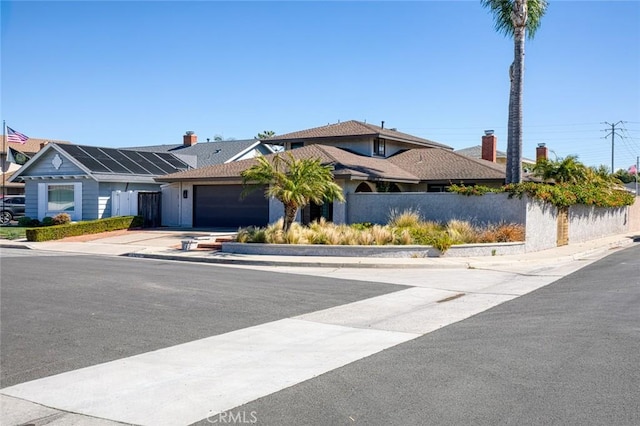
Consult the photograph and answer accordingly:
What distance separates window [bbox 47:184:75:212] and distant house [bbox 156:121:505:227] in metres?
5.64

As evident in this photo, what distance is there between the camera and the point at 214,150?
48.5 m

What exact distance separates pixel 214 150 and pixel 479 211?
28.2 metres

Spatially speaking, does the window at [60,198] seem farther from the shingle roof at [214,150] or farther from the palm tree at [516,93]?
the palm tree at [516,93]

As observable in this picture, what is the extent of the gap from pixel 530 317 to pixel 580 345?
2290 millimetres

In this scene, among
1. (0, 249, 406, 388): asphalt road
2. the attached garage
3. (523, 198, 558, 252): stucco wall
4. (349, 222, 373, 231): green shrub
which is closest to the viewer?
(0, 249, 406, 388): asphalt road

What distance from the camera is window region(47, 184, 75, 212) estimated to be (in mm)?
36062

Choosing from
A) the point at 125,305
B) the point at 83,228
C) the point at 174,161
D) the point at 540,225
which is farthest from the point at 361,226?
the point at 174,161

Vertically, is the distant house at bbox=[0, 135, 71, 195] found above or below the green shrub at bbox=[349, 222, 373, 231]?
above

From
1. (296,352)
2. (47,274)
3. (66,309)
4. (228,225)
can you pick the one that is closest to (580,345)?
(296,352)

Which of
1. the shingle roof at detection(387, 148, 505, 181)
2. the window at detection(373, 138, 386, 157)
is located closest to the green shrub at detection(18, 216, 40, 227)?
the window at detection(373, 138, 386, 157)

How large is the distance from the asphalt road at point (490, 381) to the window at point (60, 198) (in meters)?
30.5

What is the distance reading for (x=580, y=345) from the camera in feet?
28.6

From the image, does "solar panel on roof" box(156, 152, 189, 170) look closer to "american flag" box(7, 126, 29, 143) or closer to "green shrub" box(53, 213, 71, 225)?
"american flag" box(7, 126, 29, 143)

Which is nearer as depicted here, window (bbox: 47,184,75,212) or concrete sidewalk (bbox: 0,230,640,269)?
concrete sidewalk (bbox: 0,230,640,269)
